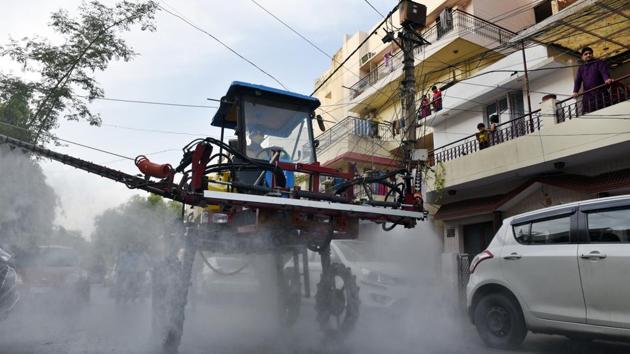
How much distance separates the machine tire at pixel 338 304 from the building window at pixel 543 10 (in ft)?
61.0

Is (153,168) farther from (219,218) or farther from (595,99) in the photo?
(595,99)

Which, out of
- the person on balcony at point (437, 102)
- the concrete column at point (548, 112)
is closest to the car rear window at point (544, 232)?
the concrete column at point (548, 112)

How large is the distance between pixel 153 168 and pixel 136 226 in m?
Answer: 2.46

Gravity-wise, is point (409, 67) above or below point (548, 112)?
above

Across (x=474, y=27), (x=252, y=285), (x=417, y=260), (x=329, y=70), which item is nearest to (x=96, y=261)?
(x=252, y=285)

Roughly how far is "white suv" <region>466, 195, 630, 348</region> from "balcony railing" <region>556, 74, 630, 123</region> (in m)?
6.44

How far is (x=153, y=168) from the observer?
186 inches

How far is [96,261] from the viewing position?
26.0 feet

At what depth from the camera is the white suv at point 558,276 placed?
4672 millimetres

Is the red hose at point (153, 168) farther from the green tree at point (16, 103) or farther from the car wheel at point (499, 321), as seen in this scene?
the green tree at point (16, 103)

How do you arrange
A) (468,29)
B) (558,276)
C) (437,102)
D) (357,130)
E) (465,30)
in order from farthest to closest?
(357,130) → (468,29) → (465,30) → (437,102) → (558,276)

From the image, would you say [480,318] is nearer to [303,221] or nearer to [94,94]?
[303,221]

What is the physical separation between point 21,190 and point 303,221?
414 cm

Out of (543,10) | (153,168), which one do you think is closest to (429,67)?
(543,10)
